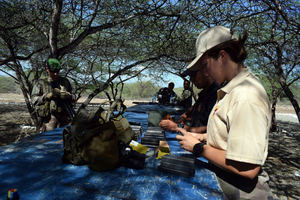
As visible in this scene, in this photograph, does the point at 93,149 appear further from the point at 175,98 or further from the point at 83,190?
the point at 175,98

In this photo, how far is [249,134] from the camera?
2.89ft

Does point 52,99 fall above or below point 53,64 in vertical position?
below

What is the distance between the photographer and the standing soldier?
11.2ft

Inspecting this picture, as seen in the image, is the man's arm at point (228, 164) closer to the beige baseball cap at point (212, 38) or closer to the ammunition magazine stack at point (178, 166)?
the ammunition magazine stack at point (178, 166)

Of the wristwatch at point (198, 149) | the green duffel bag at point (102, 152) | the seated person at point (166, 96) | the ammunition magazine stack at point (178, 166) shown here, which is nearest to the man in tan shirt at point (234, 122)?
the wristwatch at point (198, 149)

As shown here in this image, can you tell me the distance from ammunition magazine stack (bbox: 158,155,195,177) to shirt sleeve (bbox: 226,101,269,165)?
22.6 inches

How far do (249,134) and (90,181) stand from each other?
1102mm

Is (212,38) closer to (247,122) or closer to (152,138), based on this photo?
(247,122)

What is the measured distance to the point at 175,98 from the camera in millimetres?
A: 8445

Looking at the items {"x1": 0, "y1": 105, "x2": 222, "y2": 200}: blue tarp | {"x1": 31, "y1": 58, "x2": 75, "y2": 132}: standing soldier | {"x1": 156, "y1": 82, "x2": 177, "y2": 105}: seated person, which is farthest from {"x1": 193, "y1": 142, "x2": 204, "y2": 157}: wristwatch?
{"x1": 156, "y1": 82, "x2": 177, "y2": 105}: seated person


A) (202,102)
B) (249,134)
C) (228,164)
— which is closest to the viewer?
(249,134)

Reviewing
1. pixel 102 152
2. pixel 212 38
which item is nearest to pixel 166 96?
pixel 102 152

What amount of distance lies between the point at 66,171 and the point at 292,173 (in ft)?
19.8

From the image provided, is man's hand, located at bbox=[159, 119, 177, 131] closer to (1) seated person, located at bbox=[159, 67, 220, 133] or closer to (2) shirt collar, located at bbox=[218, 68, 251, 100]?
(1) seated person, located at bbox=[159, 67, 220, 133]
